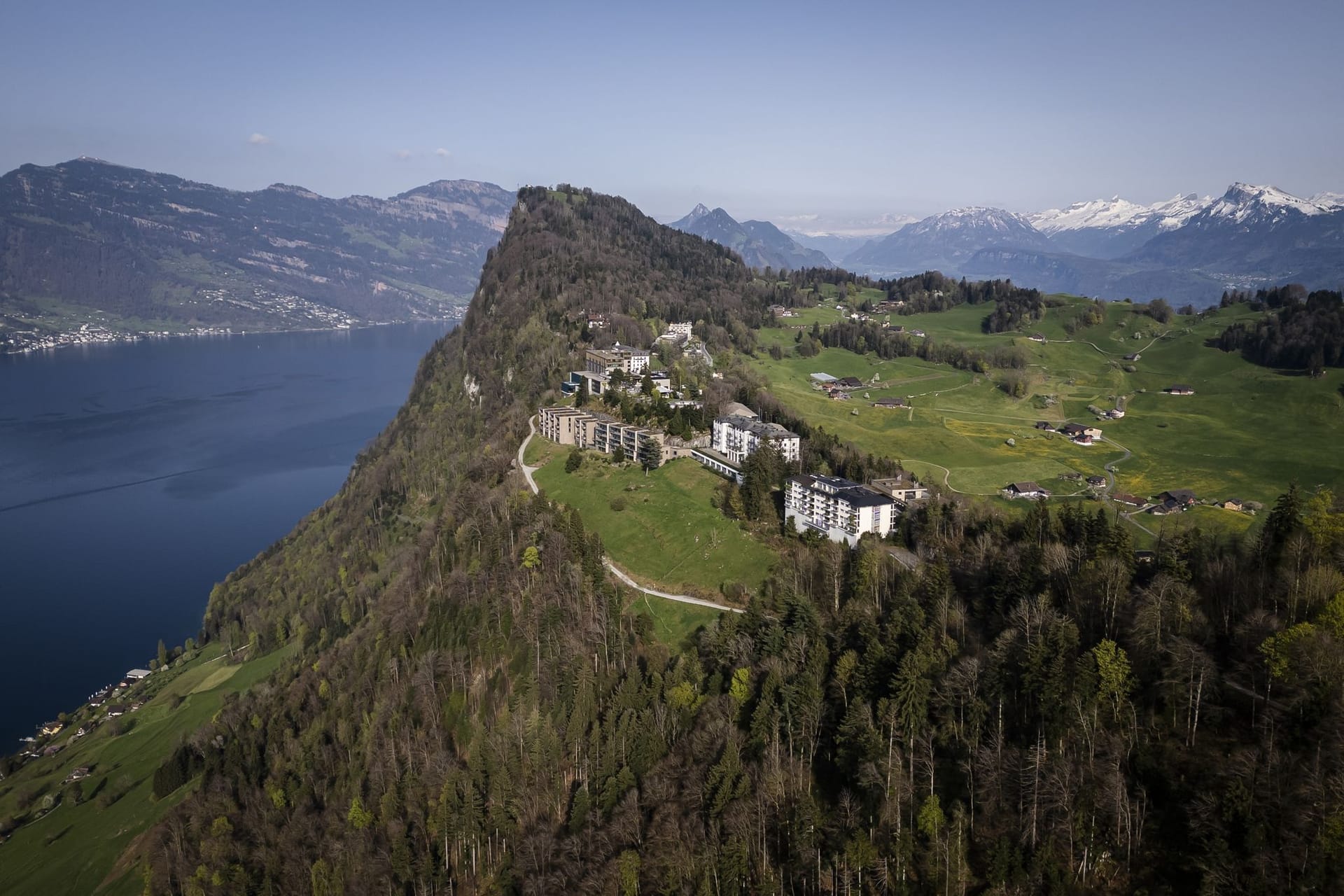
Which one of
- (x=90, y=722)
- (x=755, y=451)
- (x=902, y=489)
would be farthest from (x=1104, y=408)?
(x=90, y=722)

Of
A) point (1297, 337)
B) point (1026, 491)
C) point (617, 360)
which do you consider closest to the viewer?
point (1026, 491)

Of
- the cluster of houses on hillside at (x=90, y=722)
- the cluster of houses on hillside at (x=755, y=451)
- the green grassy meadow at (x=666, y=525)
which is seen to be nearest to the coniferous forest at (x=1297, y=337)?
the cluster of houses on hillside at (x=755, y=451)

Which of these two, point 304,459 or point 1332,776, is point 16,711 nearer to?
point 304,459

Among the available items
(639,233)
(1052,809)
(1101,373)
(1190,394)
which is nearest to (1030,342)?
(1101,373)

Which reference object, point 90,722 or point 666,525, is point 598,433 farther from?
point 90,722

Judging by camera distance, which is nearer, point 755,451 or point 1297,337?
point 755,451
